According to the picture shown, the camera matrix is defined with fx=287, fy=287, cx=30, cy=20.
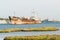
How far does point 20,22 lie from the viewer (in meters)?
158

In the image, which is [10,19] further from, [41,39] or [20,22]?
[41,39]

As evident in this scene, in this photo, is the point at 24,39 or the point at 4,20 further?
the point at 4,20

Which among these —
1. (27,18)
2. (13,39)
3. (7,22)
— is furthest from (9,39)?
(7,22)

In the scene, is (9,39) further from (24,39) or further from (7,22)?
(7,22)

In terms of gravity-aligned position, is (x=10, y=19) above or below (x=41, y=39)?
below

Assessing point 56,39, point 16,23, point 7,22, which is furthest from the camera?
point 7,22

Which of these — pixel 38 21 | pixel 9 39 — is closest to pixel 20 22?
pixel 38 21

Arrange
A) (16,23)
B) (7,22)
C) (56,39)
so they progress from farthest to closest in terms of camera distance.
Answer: (7,22), (16,23), (56,39)

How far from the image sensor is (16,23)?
15700cm

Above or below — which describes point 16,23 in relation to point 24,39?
below

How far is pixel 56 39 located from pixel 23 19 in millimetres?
127376

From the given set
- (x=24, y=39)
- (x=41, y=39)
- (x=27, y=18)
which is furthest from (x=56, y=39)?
(x=27, y=18)

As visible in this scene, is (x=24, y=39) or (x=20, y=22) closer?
(x=24, y=39)

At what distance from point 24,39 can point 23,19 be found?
12531 centimetres
